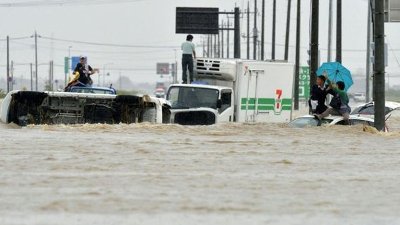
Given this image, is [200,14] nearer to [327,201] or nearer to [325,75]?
[325,75]

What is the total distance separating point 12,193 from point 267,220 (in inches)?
120

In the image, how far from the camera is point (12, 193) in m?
10.9

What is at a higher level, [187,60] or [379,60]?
[187,60]

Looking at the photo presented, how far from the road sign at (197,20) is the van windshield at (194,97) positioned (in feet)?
98.5

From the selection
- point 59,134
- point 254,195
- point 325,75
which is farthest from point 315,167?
point 325,75

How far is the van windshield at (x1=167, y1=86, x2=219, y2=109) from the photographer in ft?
94.2

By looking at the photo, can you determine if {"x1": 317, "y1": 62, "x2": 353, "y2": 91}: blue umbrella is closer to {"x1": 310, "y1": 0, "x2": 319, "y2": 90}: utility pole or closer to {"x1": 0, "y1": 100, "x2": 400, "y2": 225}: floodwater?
{"x1": 310, "y1": 0, "x2": 319, "y2": 90}: utility pole

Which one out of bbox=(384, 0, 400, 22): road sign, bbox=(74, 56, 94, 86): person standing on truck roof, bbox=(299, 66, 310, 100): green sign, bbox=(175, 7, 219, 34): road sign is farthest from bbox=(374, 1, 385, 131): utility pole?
bbox=(175, 7, 219, 34): road sign

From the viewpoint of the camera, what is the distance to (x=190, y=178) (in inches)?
503

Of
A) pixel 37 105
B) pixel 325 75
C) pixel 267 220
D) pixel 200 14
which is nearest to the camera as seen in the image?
pixel 267 220

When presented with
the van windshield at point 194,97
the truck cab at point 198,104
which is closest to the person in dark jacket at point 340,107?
the truck cab at point 198,104

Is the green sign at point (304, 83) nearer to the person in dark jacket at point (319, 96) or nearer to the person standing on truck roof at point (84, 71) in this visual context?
the person standing on truck roof at point (84, 71)

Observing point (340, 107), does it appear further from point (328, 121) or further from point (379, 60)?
point (379, 60)

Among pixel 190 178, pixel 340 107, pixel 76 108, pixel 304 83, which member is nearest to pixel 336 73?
pixel 340 107
